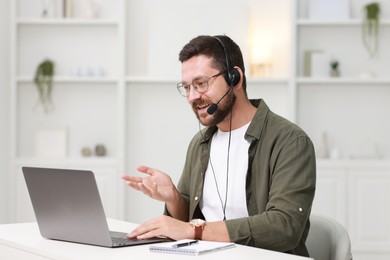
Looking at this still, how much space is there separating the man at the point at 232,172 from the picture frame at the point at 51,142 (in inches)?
111

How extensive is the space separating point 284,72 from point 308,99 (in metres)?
0.27

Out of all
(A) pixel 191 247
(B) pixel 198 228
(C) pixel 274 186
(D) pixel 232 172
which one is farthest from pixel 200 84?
(A) pixel 191 247

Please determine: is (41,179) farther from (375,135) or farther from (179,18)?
(375,135)

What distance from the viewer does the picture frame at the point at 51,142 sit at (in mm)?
5691

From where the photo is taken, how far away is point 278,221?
240 centimetres

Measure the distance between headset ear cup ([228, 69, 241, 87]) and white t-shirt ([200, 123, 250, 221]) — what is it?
189 millimetres

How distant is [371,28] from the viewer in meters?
5.50

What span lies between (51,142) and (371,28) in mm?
2563

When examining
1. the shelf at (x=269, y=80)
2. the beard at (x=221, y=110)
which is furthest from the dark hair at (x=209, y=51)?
the shelf at (x=269, y=80)

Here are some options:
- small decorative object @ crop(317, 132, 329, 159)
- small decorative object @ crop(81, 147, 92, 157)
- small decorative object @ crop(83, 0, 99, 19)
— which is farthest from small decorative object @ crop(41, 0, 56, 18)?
small decorative object @ crop(317, 132, 329, 159)

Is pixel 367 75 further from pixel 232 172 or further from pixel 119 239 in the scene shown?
pixel 119 239

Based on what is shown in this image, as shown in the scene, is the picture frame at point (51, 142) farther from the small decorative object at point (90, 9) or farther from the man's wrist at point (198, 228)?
the man's wrist at point (198, 228)

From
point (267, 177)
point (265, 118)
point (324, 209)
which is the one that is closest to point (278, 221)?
point (267, 177)

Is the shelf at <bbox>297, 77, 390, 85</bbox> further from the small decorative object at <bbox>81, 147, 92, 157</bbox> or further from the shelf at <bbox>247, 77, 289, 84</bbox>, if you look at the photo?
the small decorative object at <bbox>81, 147, 92, 157</bbox>
